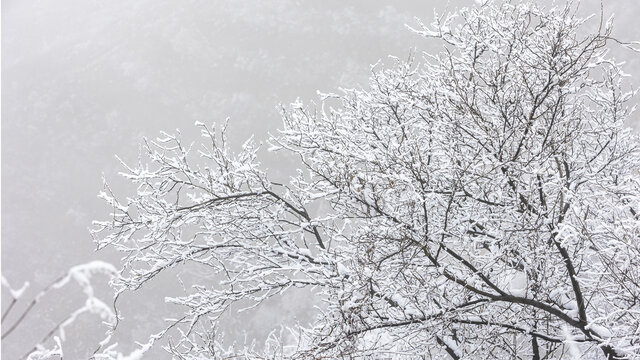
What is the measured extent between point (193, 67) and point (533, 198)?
95.0 ft

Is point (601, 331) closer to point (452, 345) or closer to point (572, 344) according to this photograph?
point (572, 344)

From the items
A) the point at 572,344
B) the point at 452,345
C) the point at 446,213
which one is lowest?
the point at 572,344

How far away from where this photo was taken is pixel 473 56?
460 cm

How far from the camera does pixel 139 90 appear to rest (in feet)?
96.4

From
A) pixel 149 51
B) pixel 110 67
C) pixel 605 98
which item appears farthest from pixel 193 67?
pixel 605 98

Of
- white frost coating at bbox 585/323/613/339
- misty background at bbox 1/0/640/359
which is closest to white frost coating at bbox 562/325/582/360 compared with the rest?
white frost coating at bbox 585/323/613/339

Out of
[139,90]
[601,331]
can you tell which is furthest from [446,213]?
[139,90]

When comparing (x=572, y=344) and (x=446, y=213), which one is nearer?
(x=572, y=344)

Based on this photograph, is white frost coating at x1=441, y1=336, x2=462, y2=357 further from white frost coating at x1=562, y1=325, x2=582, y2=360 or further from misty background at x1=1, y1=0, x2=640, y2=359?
misty background at x1=1, y1=0, x2=640, y2=359

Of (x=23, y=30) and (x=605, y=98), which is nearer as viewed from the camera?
(x=605, y=98)

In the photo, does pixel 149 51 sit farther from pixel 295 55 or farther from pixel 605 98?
pixel 605 98

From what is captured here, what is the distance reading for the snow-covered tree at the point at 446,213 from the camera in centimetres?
365

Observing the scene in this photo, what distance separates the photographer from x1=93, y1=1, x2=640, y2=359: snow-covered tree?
365 centimetres

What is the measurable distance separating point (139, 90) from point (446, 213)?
28606 millimetres
